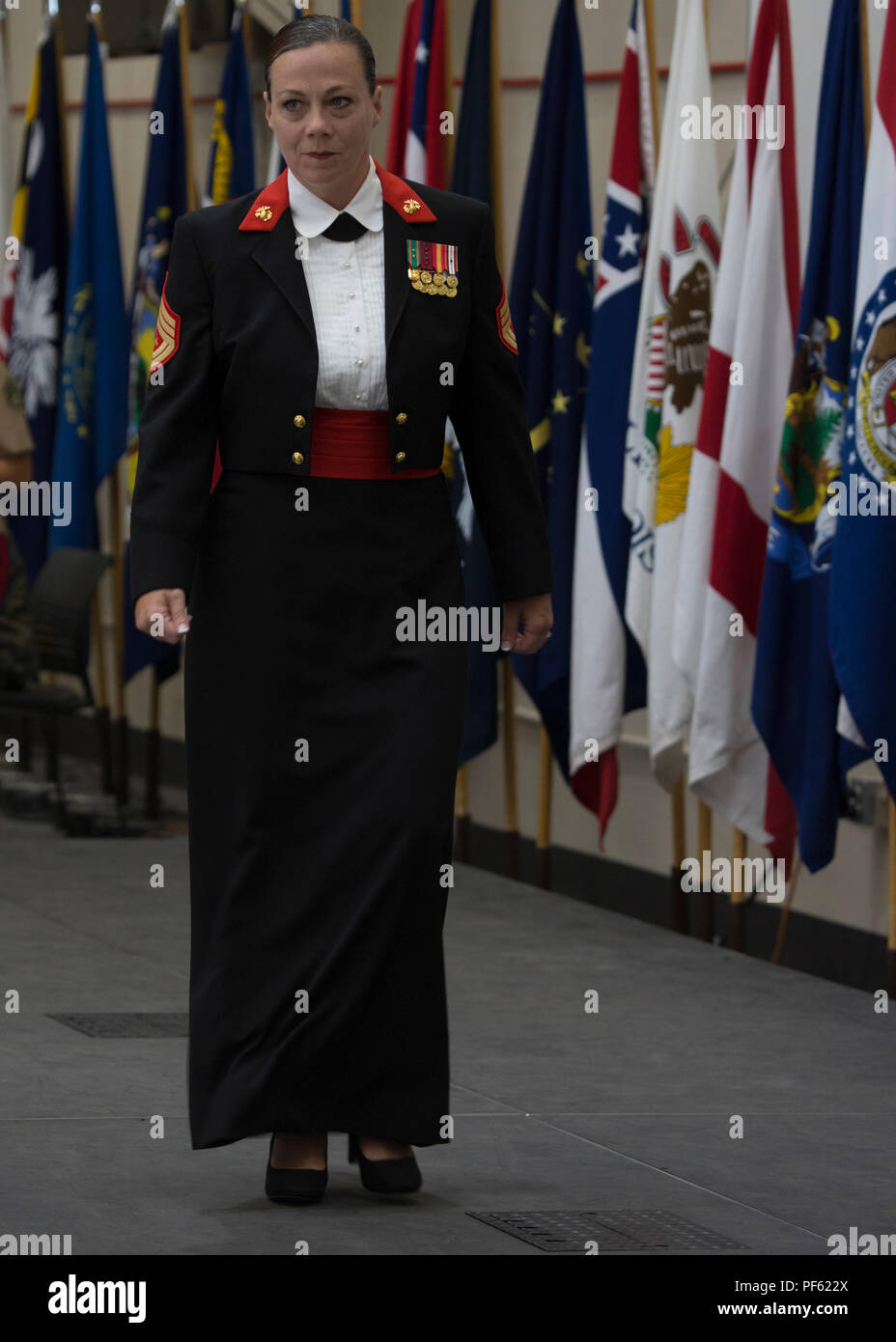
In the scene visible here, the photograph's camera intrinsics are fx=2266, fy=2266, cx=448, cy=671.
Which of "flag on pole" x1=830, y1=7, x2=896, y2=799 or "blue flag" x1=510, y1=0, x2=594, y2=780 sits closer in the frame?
"flag on pole" x1=830, y1=7, x2=896, y2=799

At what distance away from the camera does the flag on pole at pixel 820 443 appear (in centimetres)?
482

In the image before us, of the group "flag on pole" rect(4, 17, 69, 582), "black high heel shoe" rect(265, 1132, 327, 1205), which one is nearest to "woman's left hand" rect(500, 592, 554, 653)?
"black high heel shoe" rect(265, 1132, 327, 1205)

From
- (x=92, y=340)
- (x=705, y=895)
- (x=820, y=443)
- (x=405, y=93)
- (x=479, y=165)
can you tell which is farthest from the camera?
(x=92, y=340)

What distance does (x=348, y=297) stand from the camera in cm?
314

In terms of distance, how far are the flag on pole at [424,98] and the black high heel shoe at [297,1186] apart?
3.65 m

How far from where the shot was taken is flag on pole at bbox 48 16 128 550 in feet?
25.0

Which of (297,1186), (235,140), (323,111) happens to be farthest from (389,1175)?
(235,140)

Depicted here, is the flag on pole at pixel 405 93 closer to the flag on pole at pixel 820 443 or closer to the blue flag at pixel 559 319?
the blue flag at pixel 559 319

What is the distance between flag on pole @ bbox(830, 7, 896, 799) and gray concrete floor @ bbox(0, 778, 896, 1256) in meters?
0.69

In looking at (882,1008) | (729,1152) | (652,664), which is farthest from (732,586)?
(729,1152)

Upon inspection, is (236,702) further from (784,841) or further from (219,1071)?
(784,841)

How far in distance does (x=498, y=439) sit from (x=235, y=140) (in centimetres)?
436

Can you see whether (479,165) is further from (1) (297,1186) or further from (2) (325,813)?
(1) (297,1186)

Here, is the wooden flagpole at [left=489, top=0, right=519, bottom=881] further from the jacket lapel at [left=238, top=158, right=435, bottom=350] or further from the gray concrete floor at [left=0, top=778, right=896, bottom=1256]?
the jacket lapel at [left=238, top=158, right=435, bottom=350]
